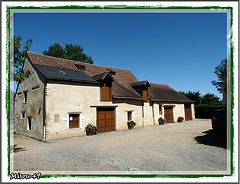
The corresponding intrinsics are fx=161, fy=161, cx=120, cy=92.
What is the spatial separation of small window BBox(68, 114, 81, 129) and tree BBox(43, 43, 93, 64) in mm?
25210

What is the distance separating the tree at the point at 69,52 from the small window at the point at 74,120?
2521cm

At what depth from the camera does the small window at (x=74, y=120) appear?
1241cm

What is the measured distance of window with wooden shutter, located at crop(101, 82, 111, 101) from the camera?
578 inches

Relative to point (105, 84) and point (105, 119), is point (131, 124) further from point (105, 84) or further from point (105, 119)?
point (105, 84)

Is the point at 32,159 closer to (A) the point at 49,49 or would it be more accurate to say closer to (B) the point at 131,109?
(B) the point at 131,109

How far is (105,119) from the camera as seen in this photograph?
14.7 meters

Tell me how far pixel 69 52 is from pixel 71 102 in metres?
26.4

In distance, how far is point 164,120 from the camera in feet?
65.5

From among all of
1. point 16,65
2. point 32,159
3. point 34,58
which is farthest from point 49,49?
point 32,159

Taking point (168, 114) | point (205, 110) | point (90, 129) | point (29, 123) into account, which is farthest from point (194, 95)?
point (29, 123)

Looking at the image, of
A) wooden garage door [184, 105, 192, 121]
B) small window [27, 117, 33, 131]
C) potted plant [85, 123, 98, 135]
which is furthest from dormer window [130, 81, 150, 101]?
small window [27, 117, 33, 131]

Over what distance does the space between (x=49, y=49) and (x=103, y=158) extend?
33.4 metres

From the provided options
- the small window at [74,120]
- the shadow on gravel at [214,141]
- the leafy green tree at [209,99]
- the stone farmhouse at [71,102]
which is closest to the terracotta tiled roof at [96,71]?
the stone farmhouse at [71,102]

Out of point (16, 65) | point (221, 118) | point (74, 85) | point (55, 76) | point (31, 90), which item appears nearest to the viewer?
point (16, 65)
